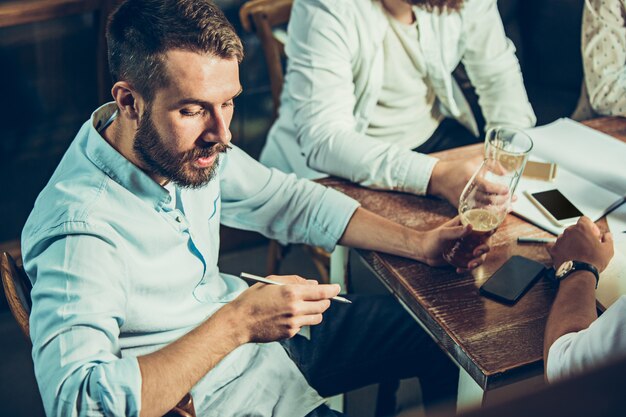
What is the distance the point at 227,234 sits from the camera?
2.86m

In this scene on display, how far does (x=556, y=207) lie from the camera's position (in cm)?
155

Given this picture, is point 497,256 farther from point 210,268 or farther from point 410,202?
point 210,268

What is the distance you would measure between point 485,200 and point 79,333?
807 mm

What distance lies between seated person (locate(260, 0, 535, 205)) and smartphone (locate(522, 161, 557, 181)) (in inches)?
5.6

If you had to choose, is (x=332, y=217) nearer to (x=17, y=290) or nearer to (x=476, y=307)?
(x=476, y=307)

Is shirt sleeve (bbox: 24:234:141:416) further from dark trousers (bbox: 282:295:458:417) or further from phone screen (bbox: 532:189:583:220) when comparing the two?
phone screen (bbox: 532:189:583:220)

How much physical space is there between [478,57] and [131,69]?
1.39m

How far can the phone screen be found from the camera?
1531 millimetres

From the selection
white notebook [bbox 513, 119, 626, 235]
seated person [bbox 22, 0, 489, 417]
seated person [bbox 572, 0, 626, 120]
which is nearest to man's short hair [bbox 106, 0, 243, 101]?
seated person [bbox 22, 0, 489, 417]

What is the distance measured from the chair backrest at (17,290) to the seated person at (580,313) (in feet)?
2.68

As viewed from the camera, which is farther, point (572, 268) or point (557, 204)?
point (557, 204)

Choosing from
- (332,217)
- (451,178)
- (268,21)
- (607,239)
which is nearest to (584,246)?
(607,239)

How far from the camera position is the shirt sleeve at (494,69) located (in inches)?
87.9

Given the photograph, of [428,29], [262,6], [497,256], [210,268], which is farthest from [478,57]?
[210,268]
